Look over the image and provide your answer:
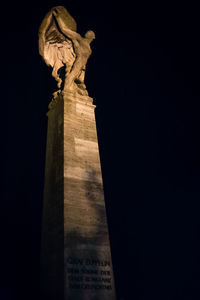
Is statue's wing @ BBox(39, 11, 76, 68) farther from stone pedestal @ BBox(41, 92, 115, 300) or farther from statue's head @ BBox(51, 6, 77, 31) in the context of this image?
stone pedestal @ BBox(41, 92, 115, 300)

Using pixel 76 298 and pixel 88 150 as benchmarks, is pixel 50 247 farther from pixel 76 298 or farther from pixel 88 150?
pixel 88 150

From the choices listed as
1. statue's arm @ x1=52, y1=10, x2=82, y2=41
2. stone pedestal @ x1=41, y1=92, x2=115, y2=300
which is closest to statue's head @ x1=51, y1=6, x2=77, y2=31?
statue's arm @ x1=52, y1=10, x2=82, y2=41

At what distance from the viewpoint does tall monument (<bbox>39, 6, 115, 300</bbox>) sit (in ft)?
23.2

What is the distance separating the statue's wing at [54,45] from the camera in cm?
1168

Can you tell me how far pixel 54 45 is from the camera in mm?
11961

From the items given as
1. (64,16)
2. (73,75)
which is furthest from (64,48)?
(73,75)

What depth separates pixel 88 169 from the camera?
9078 millimetres

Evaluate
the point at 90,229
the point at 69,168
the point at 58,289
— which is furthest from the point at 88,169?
the point at 58,289

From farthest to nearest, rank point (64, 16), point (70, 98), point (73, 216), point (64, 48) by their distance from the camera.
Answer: point (64, 48) < point (64, 16) < point (70, 98) < point (73, 216)

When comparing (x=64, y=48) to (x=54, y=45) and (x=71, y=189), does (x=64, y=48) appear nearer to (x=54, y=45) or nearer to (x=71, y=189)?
(x=54, y=45)

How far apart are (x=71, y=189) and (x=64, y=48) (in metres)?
6.53

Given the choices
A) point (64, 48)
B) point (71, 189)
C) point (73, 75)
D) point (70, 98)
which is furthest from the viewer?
point (64, 48)

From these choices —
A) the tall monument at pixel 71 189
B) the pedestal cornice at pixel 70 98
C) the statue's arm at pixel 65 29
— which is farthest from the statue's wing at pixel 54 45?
the pedestal cornice at pixel 70 98

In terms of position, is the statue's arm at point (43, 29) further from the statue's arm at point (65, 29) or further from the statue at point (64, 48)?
the statue's arm at point (65, 29)
